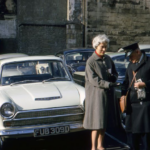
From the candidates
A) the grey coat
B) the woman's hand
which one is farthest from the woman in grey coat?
the woman's hand

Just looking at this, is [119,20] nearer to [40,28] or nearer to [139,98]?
[40,28]

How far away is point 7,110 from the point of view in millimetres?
5484

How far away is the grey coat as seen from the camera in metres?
5.14

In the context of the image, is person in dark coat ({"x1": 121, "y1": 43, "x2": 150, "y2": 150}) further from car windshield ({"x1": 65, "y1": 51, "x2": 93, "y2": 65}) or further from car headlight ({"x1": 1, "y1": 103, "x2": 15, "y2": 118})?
car windshield ({"x1": 65, "y1": 51, "x2": 93, "y2": 65})

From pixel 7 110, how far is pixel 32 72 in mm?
1515

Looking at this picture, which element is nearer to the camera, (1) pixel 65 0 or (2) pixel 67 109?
(2) pixel 67 109

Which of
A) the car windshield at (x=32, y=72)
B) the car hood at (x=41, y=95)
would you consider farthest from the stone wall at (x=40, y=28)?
the car hood at (x=41, y=95)

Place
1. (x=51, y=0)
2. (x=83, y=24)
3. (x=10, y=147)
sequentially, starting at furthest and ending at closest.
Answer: (x=51, y=0)
(x=83, y=24)
(x=10, y=147)

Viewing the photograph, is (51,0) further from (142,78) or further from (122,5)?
(142,78)

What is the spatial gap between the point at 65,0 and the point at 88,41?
4354mm

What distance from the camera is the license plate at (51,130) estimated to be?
5.48m

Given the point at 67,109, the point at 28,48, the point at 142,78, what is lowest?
the point at 28,48

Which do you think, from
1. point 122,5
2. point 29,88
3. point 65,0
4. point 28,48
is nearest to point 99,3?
point 122,5

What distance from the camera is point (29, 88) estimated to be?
6125 mm
